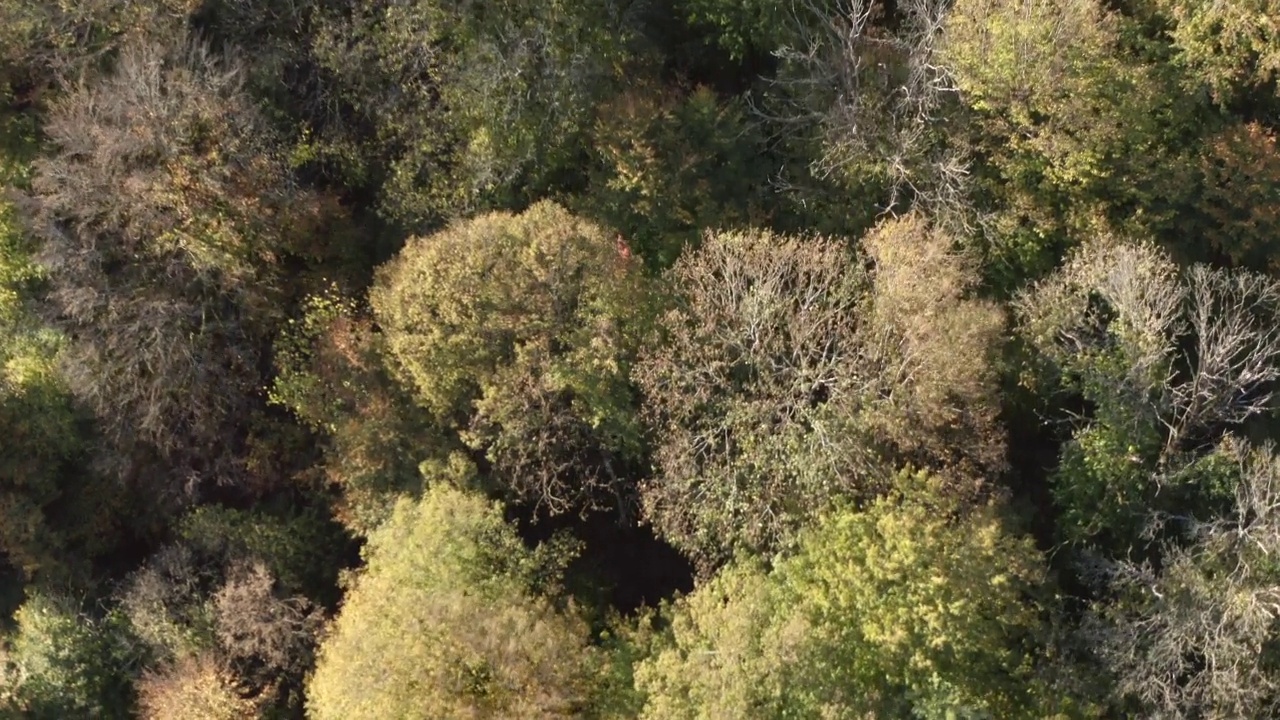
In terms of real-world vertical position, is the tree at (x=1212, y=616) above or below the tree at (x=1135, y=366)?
below

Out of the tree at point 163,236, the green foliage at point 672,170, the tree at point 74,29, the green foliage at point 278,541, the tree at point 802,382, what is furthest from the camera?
the green foliage at point 278,541

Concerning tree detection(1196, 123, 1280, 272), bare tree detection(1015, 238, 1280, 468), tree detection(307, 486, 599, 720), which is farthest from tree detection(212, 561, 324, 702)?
tree detection(1196, 123, 1280, 272)

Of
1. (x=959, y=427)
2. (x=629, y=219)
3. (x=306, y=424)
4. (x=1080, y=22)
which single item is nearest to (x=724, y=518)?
(x=959, y=427)

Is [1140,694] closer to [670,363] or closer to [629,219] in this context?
[670,363]

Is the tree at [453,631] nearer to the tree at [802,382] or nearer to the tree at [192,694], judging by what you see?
the tree at [192,694]

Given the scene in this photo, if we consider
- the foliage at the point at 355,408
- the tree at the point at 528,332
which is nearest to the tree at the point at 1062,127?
the tree at the point at 528,332

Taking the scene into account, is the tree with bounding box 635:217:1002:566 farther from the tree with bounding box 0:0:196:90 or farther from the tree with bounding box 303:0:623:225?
the tree with bounding box 0:0:196:90

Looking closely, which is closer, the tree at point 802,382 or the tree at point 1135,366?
the tree at point 1135,366
